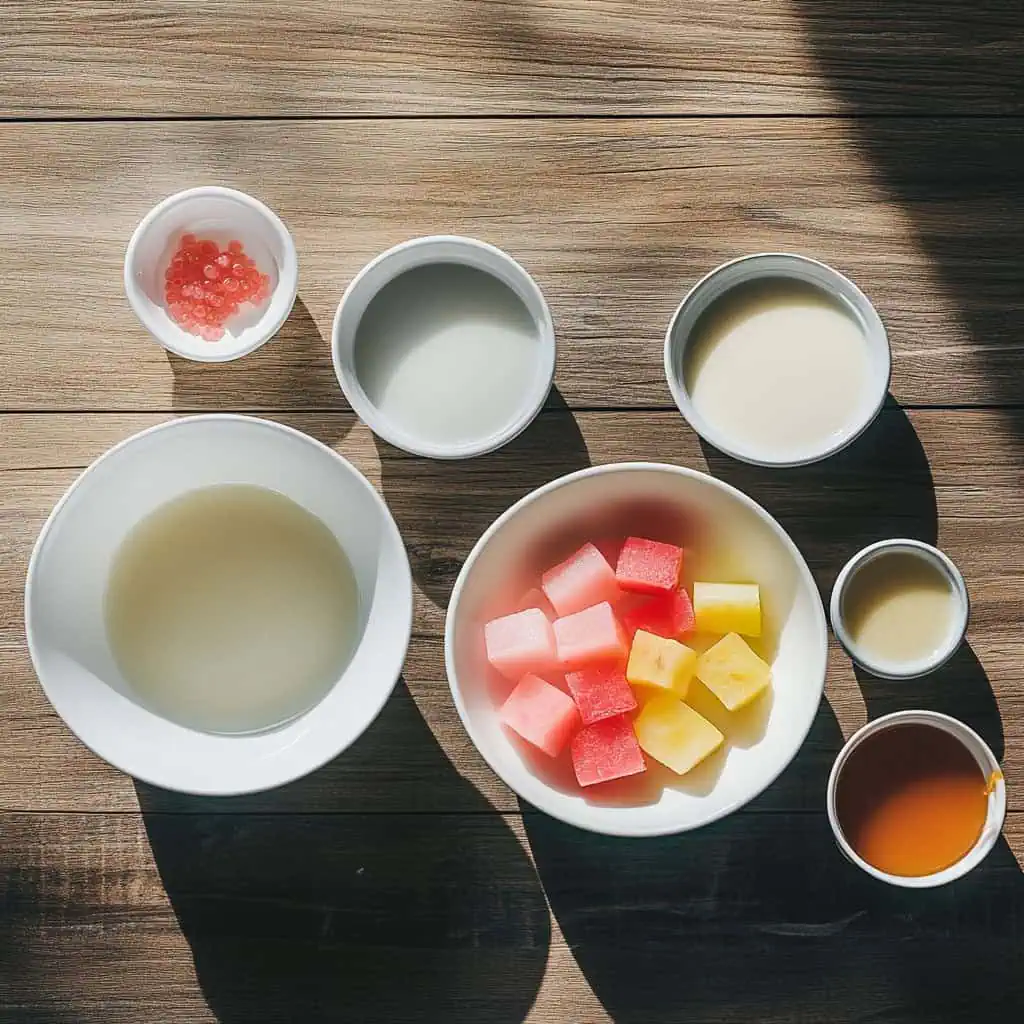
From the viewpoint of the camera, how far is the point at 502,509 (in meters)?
1.20

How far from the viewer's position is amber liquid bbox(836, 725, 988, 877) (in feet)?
3.75

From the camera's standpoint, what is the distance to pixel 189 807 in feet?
3.97

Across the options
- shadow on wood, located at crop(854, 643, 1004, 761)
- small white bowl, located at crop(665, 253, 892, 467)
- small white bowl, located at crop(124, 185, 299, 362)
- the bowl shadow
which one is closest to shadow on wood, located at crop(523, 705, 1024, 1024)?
the bowl shadow

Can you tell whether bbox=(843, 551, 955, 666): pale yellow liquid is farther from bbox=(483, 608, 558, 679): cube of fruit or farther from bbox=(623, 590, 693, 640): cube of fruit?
bbox=(483, 608, 558, 679): cube of fruit

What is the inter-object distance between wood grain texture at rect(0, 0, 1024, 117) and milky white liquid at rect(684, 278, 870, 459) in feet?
0.78

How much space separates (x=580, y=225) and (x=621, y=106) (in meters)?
0.14

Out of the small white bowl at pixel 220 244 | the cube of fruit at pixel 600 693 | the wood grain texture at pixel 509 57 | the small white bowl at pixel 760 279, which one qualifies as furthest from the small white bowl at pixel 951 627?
the small white bowl at pixel 220 244

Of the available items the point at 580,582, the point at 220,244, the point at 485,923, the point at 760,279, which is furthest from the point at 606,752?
the point at 220,244

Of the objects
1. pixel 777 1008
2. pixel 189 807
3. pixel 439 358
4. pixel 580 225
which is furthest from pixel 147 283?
pixel 777 1008

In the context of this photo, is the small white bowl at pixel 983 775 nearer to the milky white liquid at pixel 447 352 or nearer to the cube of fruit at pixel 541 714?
the cube of fruit at pixel 541 714

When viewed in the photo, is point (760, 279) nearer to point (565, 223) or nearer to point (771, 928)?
point (565, 223)

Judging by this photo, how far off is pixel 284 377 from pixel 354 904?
61 centimetres

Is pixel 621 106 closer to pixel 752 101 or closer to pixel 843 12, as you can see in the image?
pixel 752 101

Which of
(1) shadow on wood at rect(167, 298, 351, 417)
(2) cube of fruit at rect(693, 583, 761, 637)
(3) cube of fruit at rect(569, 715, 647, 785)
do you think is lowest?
(3) cube of fruit at rect(569, 715, 647, 785)
